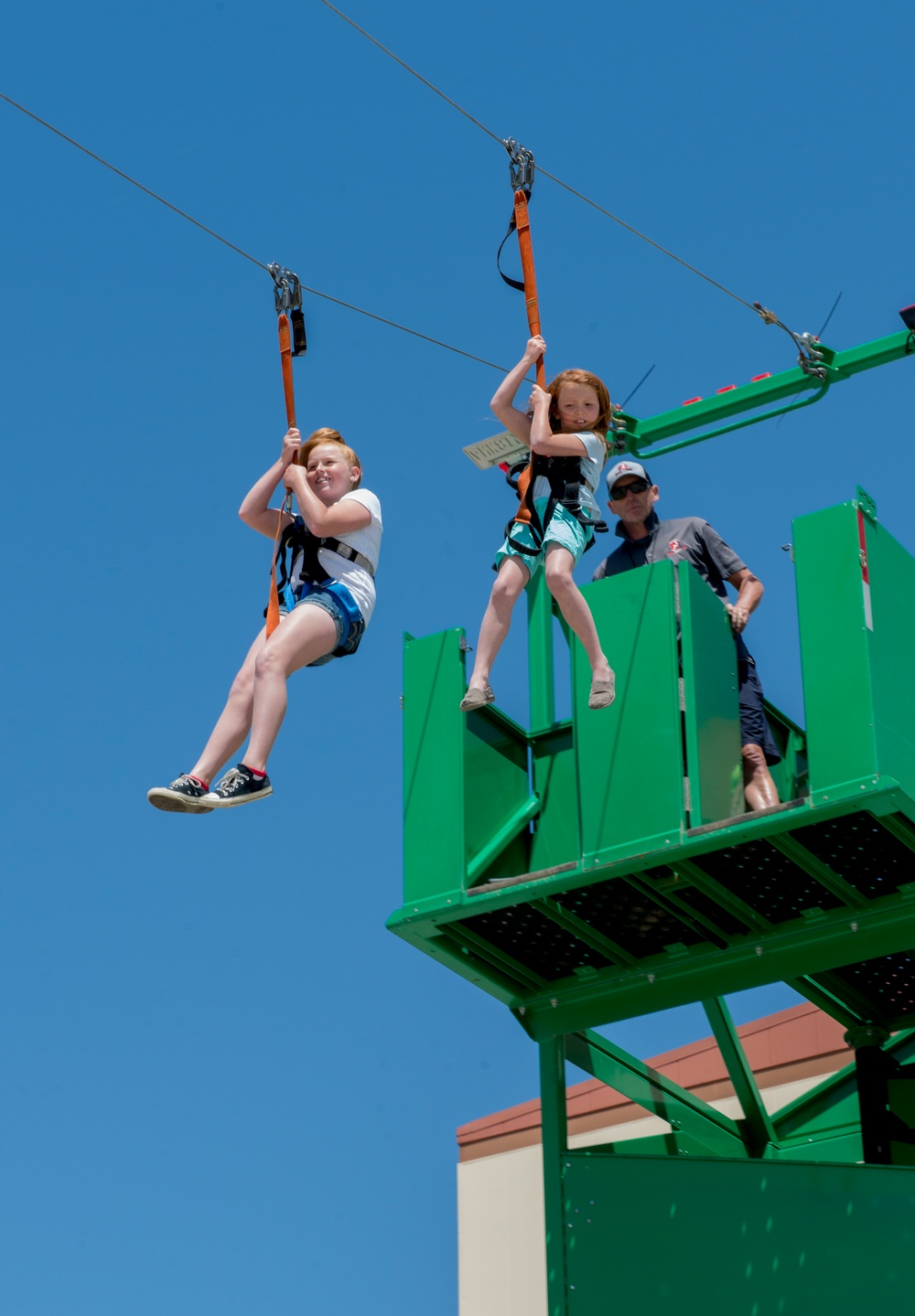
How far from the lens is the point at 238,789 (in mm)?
8898

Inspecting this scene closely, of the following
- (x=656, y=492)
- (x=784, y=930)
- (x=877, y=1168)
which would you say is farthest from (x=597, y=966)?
(x=656, y=492)

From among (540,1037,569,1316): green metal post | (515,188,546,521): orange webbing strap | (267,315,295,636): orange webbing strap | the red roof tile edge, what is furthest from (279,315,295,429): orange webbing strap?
the red roof tile edge

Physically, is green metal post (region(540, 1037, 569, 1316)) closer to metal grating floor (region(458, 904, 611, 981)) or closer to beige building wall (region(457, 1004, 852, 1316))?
metal grating floor (region(458, 904, 611, 981))

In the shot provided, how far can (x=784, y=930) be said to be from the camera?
1020 centimetres

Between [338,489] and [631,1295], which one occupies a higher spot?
[338,489]

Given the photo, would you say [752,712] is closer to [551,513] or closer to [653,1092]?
[551,513]

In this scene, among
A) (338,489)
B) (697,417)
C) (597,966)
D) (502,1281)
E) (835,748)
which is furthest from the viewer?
(502,1281)

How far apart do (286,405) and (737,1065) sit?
472 centimetres

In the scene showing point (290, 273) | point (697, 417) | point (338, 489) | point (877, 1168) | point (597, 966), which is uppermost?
point (697, 417)

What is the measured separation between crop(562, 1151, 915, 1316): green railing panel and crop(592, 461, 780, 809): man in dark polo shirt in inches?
81.5

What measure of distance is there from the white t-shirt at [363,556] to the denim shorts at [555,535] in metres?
0.66

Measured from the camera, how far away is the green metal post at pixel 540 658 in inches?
428

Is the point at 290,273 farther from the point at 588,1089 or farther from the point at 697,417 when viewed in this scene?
the point at 588,1089

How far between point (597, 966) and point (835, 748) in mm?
2183
